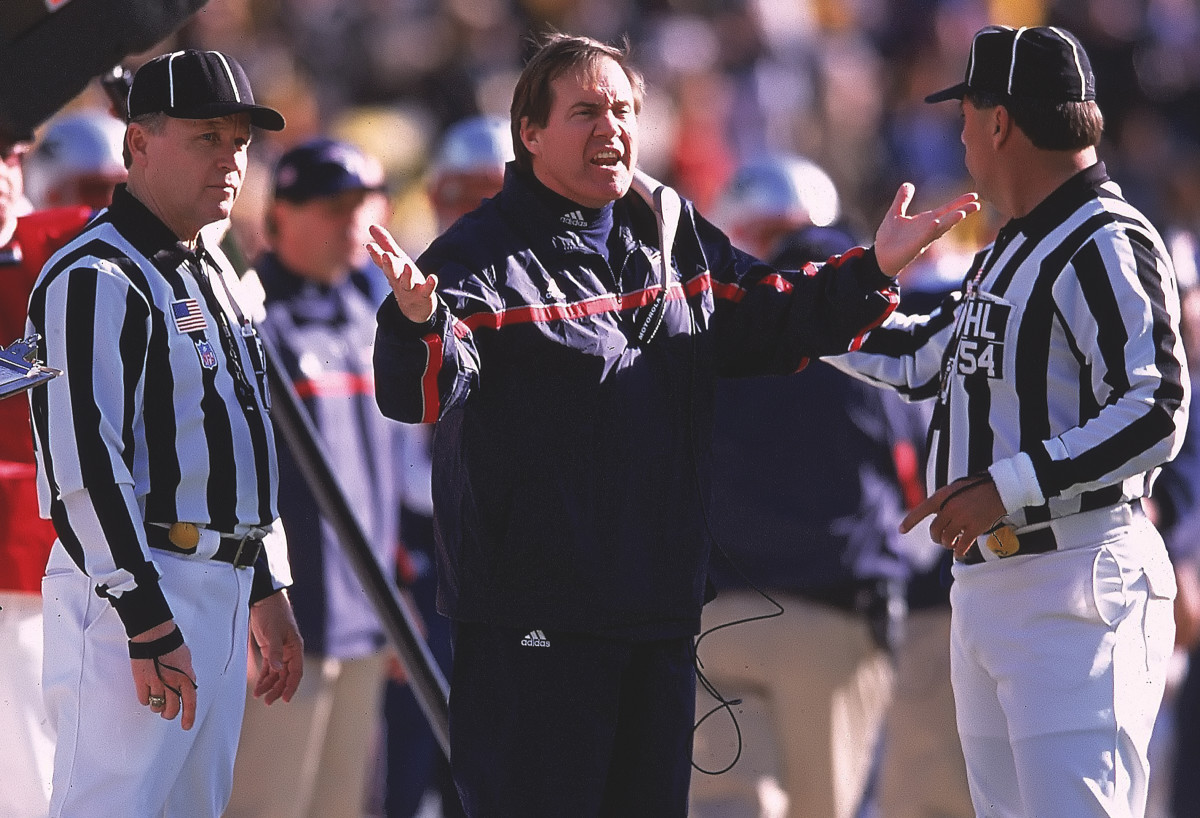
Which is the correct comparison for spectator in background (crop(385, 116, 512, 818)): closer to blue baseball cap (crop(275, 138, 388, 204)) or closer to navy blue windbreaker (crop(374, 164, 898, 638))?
blue baseball cap (crop(275, 138, 388, 204))

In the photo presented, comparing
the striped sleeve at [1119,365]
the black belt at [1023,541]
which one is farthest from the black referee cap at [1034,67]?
the black belt at [1023,541]

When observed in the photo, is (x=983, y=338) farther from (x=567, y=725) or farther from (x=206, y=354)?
(x=206, y=354)

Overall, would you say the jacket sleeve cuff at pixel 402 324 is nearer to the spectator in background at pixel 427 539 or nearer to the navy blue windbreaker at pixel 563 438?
the navy blue windbreaker at pixel 563 438

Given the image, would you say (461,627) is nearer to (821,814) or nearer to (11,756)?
(11,756)

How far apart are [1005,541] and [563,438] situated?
1.09m

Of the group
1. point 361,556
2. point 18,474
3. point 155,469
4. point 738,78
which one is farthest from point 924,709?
point 738,78

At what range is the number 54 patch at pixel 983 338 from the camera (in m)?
4.08

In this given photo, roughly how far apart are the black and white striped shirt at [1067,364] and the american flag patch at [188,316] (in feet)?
5.59

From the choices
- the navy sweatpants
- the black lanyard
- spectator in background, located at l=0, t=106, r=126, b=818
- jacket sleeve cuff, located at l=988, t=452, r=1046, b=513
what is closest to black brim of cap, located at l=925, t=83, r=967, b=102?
jacket sleeve cuff, located at l=988, t=452, r=1046, b=513

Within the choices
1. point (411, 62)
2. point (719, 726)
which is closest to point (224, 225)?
A: point (719, 726)

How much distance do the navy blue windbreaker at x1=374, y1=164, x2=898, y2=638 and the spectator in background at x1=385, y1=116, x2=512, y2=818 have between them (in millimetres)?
2328

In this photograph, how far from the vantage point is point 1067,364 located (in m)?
4.03

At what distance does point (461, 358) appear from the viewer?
11.3 ft

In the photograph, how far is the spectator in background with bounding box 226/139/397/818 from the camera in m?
5.50
